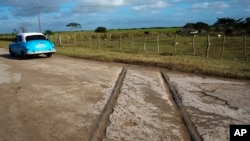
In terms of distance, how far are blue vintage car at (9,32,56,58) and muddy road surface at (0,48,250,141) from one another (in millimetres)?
6591

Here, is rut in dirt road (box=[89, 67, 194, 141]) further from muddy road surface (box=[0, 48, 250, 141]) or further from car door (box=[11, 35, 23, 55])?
car door (box=[11, 35, 23, 55])

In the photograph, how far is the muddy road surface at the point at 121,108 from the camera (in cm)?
490

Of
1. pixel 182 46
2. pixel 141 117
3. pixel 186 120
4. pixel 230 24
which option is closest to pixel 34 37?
pixel 141 117

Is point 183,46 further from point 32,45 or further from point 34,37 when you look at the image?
point 32,45

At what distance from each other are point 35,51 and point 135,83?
30.6 feet

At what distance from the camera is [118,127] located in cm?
514

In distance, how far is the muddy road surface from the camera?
4.90 meters

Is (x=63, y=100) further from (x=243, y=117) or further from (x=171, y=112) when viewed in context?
(x=243, y=117)

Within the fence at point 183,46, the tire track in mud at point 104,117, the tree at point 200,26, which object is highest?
the tree at point 200,26

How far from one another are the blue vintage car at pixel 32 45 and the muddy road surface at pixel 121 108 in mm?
6591

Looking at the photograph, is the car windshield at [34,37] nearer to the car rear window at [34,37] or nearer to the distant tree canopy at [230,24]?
the car rear window at [34,37]

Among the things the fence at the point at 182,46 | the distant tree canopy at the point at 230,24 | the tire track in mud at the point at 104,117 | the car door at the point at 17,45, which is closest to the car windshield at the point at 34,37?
the car door at the point at 17,45

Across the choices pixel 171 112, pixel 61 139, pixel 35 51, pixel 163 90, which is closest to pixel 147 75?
pixel 163 90

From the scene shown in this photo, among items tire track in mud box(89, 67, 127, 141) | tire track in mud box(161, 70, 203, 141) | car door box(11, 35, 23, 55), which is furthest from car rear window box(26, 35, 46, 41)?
→ tire track in mud box(161, 70, 203, 141)
